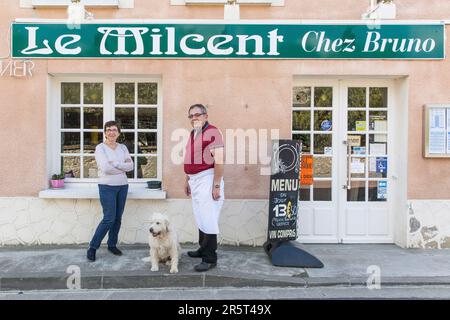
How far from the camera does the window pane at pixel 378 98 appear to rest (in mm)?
6805

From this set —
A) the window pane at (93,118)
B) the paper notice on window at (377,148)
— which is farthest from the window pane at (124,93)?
the paper notice on window at (377,148)

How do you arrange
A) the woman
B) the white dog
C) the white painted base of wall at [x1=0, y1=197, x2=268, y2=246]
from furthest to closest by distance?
1. the white painted base of wall at [x1=0, y1=197, x2=268, y2=246]
2. the woman
3. the white dog

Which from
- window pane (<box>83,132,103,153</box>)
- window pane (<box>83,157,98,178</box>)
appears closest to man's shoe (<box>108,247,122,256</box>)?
window pane (<box>83,157,98,178</box>)

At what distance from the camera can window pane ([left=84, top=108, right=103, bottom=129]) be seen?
6.79m

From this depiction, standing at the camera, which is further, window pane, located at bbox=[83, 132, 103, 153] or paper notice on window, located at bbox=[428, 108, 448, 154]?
window pane, located at bbox=[83, 132, 103, 153]

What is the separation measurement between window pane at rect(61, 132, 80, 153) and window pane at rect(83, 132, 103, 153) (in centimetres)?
11

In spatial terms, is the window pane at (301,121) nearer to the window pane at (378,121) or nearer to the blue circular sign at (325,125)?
the blue circular sign at (325,125)

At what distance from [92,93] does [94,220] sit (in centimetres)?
198

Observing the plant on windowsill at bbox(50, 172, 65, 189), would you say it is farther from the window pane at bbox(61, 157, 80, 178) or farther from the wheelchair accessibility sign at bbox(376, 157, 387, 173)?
the wheelchair accessibility sign at bbox(376, 157, 387, 173)

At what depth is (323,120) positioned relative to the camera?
679cm

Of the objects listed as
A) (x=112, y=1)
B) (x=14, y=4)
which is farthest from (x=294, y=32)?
(x=14, y=4)

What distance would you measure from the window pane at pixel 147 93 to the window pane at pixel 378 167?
11.7ft

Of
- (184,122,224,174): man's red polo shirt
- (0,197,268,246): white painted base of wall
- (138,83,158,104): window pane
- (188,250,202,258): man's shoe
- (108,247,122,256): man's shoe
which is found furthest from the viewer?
(138,83,158,104): window pane

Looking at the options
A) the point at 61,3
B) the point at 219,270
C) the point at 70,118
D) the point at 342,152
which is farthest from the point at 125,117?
the point at 342,152
